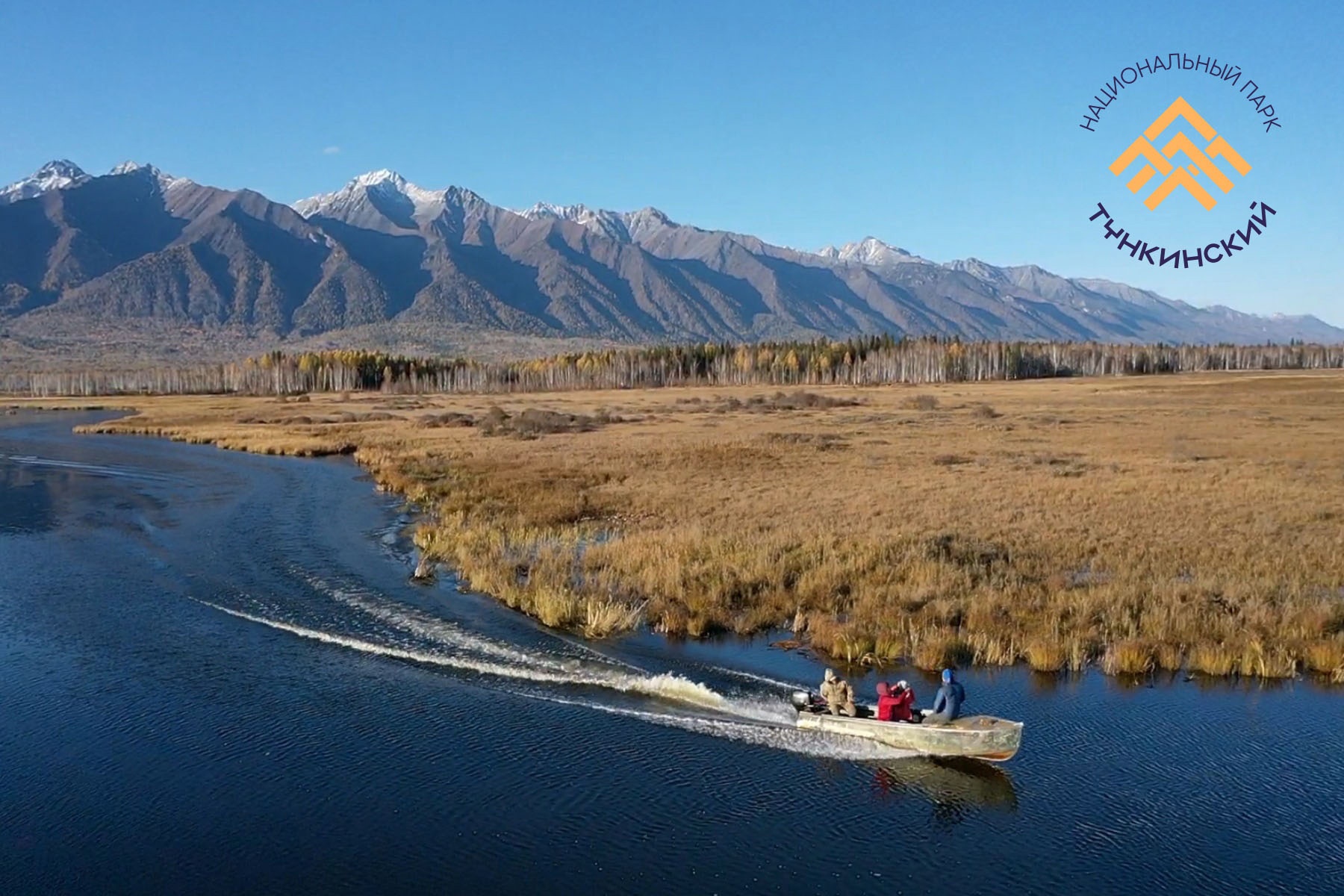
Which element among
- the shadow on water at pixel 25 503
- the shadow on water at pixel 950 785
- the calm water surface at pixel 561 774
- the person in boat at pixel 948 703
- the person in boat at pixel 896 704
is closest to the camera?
the calm water surface at pixel 561 774

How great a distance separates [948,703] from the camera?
66.9 ft

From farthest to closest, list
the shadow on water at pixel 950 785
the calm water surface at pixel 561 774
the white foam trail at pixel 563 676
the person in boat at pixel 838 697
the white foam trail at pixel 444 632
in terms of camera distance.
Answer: the white foam trail at pixel 444 632 → the white foam trail at pixel 563 676 → the person in boat at pixel 838 697 → the shadow on water at pixel 950 785 → the calm water surface at pixel 561 774

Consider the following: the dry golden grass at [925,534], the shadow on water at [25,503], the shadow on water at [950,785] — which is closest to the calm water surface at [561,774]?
the shadow on water at [950,785]

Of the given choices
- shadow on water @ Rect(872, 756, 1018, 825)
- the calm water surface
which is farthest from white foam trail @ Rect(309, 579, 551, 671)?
shadow on water @ Rect(872, 756, 1018, 825)

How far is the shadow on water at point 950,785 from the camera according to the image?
18812 millimetres

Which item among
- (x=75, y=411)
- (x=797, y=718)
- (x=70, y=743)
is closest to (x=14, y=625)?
(x=70, y=743)

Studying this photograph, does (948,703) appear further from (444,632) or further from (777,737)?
(444,632)

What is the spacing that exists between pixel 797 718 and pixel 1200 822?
299 inches

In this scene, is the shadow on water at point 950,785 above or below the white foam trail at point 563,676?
below

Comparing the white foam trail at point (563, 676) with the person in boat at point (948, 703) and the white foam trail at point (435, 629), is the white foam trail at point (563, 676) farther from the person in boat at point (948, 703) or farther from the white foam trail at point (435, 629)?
the person in boat at point (948, 703)

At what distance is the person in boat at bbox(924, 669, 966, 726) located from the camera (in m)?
20.4

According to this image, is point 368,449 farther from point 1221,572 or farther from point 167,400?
point 167,400

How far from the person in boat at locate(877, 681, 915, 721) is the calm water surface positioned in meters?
0.79

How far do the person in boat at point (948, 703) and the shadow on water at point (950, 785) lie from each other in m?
0.78
